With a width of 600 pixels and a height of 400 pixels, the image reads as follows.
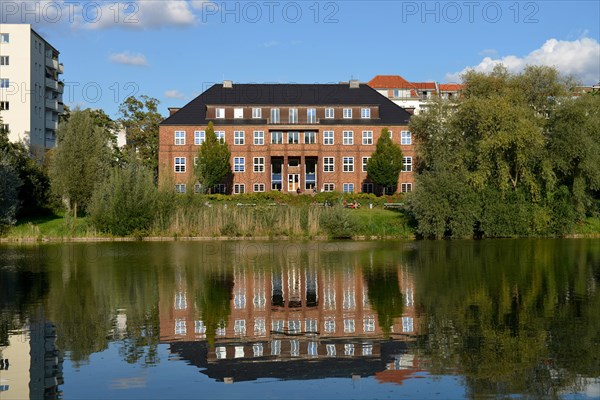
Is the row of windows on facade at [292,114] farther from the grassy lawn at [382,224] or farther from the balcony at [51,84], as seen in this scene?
the balcony at [51,84]

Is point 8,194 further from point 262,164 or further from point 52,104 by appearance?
point 52,104

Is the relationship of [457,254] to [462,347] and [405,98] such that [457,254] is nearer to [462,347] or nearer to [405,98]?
[462,347]

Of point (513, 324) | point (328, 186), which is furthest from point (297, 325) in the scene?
point (328, 186)

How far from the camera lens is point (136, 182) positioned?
178 feet

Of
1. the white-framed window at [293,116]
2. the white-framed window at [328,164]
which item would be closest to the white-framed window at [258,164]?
the white-framed window at [293,116]

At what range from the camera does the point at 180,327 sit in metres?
18.4

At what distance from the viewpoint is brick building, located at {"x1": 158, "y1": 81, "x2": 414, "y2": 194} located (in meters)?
81.6

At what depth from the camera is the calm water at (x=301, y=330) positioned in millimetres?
13055

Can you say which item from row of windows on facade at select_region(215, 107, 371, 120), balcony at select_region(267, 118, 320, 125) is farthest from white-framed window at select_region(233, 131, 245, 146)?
balcony at select_region(267, 118, 320, 125)

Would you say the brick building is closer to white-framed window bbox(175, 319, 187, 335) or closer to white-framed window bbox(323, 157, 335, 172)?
white-framed window bbox(323, 157, 335, 172)

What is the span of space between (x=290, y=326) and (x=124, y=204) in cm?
3689

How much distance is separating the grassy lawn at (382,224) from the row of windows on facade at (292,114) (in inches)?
922

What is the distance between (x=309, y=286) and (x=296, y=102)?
57867mm

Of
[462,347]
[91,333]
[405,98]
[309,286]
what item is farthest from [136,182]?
[405,98]
